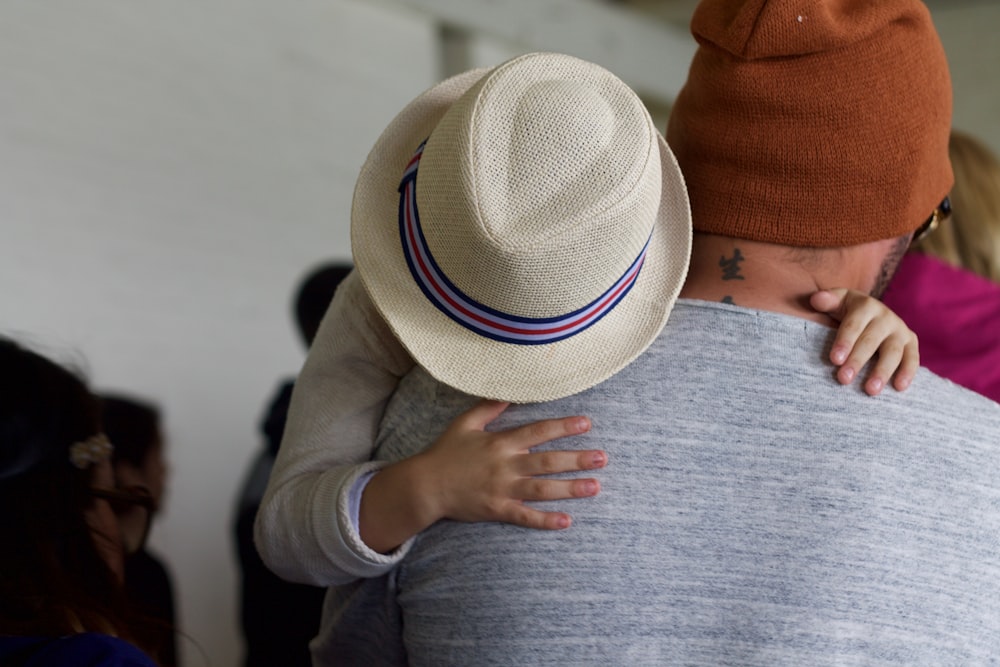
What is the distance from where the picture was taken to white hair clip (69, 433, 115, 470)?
1.29 meters

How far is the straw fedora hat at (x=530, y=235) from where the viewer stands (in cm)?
86

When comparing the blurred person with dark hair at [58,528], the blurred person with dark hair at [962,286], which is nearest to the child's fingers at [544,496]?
the blurred person with dark hair at [58,528]

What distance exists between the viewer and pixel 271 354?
3670 millimetres

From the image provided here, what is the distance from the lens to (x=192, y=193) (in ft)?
11.2

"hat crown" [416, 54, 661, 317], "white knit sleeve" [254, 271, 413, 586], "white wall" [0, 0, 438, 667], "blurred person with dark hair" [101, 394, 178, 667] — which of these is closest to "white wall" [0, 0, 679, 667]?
"white wall" [0, 0, 438, 667]

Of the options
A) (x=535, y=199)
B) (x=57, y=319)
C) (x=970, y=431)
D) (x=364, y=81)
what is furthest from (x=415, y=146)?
(x=364, y=81)

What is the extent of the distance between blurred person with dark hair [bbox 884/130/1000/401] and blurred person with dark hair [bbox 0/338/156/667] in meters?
1.34

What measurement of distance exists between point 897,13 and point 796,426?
0.49m

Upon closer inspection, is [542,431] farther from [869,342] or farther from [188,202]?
[188,202]

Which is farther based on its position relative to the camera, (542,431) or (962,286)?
(962,286)

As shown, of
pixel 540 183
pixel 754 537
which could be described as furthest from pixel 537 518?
pixel 540 183

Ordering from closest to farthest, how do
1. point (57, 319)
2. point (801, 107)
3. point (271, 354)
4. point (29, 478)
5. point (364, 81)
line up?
1. point (801, 107)
2. point (29, 478)
3. point (57, 319)
4. point (271, 354)
5. point (364, 81)

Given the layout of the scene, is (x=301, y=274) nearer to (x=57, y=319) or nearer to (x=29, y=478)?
(x=57, y=319)

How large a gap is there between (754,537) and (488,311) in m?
0.34
